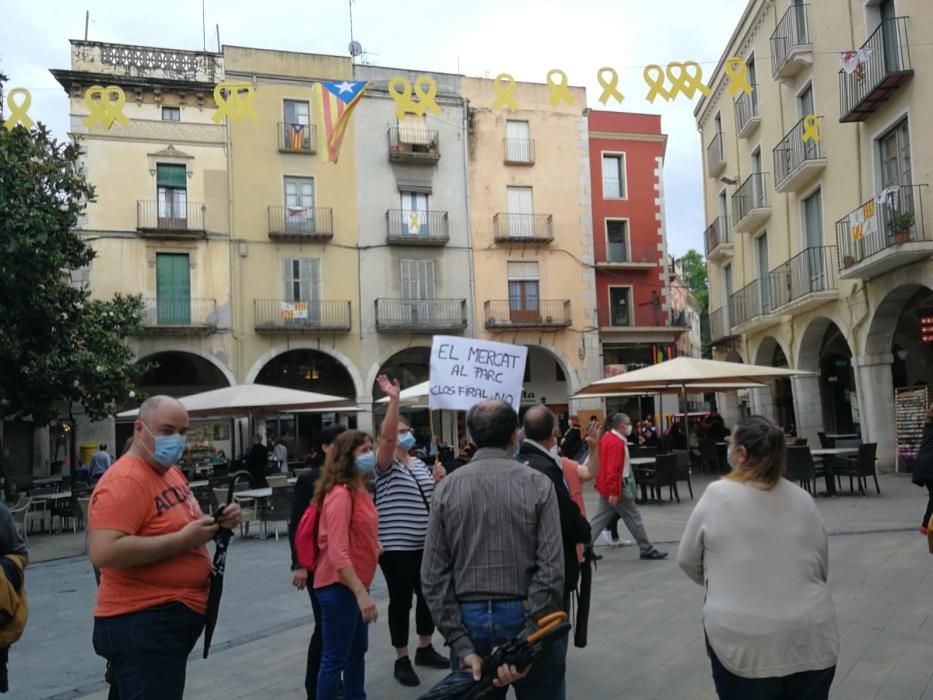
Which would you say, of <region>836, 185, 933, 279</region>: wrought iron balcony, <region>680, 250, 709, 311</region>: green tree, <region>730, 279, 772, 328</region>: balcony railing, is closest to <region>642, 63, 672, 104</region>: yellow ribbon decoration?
<region>836, 185, 933, 279</region>: wrought iron balcony

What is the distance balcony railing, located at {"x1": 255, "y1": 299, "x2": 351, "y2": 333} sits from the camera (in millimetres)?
25723

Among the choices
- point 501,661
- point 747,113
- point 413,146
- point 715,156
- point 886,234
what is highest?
point 413,146

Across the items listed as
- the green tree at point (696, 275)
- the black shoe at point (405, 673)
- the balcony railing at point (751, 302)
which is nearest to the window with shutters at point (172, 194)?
the balcony railing at point (751, 302)

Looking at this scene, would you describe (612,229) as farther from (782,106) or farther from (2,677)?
(2,677)

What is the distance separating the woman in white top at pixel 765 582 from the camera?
2.88m

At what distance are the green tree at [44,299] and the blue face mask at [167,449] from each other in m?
13.8

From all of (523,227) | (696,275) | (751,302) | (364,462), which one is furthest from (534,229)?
(696,275)

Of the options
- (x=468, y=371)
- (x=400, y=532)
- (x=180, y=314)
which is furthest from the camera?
(x=180, y=314)

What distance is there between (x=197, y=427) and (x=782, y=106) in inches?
768

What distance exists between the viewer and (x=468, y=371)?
643cm

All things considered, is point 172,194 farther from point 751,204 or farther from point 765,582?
point 765,582

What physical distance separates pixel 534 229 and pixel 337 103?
1437cm

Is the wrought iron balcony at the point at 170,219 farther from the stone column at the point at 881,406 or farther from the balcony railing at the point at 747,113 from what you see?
the stone column at the point at 881,406

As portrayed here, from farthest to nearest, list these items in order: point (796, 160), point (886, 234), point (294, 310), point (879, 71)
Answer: point (294, 310) → point (796, 160) → point (879, 71) → point (886, 234)
